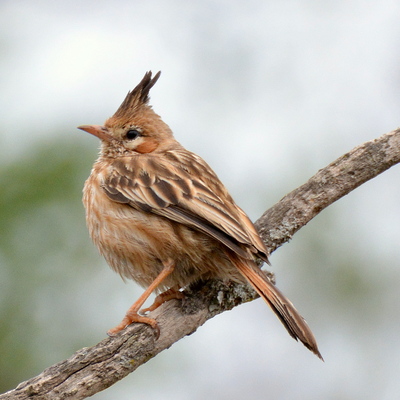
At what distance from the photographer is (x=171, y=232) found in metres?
6.54

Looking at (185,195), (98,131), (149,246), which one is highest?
(98,131)

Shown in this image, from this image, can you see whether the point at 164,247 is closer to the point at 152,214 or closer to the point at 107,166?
the point at 152,214

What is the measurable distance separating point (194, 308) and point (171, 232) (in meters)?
0.66

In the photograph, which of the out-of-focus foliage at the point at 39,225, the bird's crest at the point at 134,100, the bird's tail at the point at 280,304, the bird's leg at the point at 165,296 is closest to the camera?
the bird's tail at the point at 280,304

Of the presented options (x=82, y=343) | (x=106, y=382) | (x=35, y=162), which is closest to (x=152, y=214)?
(x=106, y=382)

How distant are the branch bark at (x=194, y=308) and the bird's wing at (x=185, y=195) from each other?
577 millimetres

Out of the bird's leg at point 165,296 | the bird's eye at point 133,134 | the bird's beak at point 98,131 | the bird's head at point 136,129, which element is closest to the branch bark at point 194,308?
the bird's leg at point 165,296

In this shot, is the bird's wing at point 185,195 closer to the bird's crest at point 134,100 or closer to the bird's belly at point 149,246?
the bird's belly at point 149,246

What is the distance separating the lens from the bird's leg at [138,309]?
633 cm

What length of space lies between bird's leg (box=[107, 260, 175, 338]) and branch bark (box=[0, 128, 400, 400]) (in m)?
0.05

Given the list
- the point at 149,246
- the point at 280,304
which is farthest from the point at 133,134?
the point at 280,304

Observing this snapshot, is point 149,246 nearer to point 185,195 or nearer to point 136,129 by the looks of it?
point 185,195

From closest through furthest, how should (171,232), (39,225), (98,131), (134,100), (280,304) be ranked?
(280,304) → (171,232) → (98,131) → (134,100) → (39,225)

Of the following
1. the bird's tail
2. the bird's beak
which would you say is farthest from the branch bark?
the bird's beak
